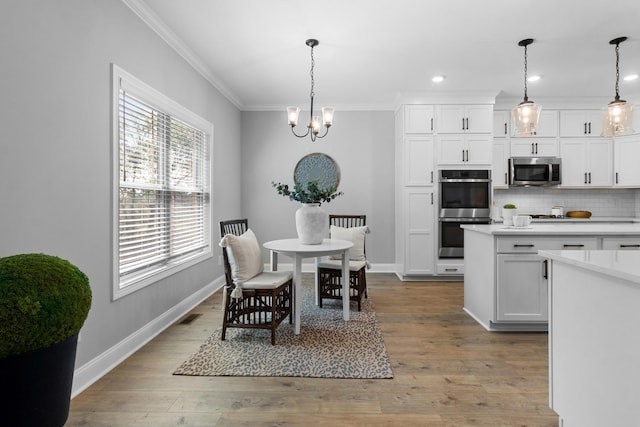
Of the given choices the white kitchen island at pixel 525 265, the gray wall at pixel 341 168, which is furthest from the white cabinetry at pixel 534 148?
the white kitchen island at pixel 525 265

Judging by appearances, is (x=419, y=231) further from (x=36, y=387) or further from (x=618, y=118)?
(x=36, y=387)

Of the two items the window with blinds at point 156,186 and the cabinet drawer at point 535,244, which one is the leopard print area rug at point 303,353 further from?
the cabinet drawer at point 535,244

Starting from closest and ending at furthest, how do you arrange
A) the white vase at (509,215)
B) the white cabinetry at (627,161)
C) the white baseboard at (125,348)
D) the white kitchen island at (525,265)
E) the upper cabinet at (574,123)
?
the white baseboard at (125,348)
the white kitchen island at (525,265)
the white vase at (509,215)
the white cabinetry at (627,161)
the upper cabinet at (574,123)

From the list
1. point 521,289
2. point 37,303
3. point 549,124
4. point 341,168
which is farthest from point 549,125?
point 37,303

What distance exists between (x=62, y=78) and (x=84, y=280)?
1243 millimetres

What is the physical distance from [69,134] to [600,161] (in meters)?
6.42

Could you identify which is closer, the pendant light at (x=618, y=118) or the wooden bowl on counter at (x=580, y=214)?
the pendant light at (x=618, y=118)

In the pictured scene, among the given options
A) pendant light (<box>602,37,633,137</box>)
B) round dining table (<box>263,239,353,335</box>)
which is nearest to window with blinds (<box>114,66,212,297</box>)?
round dining table (<box>263,239,353,335</box>)

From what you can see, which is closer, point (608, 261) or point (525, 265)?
point (608, 261)

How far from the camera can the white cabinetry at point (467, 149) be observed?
4.92 metres

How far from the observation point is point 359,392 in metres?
2.05

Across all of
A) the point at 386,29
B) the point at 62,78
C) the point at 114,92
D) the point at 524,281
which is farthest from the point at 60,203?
the point at 524,281

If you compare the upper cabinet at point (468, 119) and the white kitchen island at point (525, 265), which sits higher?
the upper cabinet at point (468, 119)

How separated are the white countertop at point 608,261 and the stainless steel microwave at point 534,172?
152 inches
